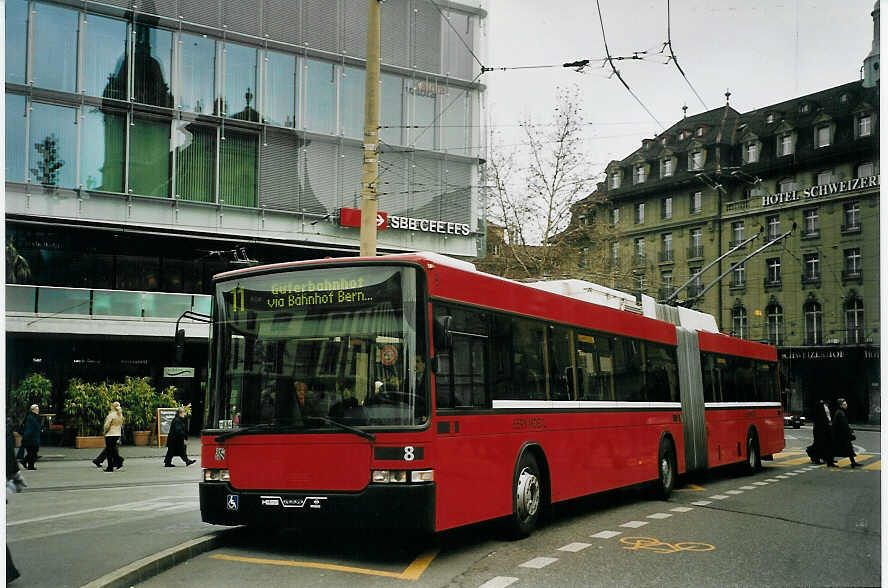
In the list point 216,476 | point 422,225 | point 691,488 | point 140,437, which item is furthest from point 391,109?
point 216,476

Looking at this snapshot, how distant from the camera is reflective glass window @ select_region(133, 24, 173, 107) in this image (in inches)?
1105

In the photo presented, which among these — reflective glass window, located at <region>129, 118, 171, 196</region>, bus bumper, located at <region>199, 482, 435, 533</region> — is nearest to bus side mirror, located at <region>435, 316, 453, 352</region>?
bus bumper, located at <region>199, 482, 435, 533</region>

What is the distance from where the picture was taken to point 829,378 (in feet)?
59.9

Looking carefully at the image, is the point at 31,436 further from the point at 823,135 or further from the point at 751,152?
the point at 823,135

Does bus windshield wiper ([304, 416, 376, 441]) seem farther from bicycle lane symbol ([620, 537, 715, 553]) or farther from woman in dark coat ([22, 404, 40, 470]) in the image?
woman in dark coat ([22, 404, 40, 470])

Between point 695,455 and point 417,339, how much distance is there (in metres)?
9.30

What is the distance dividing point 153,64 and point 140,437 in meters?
10.9

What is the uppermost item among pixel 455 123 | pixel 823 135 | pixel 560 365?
pixel 455 123

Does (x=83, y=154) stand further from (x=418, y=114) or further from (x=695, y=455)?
(x=695, y=455)

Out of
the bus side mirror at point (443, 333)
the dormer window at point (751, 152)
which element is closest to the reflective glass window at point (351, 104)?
the dormer window at point (751, 152)

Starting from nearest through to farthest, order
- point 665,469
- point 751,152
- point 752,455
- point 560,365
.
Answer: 1. point 560,365
2. point 665,469
3. point 751,152
4. point 752,455

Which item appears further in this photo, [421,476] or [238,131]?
[238,131]

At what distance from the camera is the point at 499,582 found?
26.0 feet

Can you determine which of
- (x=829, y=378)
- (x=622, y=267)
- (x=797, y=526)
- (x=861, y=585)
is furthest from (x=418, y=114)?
(x=861, y=585)
